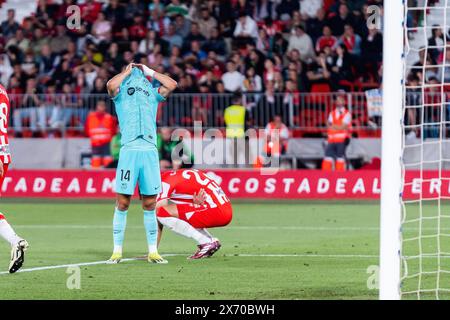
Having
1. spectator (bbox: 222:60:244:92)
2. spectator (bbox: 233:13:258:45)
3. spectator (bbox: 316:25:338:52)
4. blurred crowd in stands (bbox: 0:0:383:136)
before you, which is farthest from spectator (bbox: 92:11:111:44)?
spectator (bbox: 316:25:338:52)

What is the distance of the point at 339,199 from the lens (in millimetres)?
22953

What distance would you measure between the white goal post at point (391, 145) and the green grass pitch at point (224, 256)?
1678 millimetres

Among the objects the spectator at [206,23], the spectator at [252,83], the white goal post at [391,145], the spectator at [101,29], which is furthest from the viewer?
the spectator at [101,29]

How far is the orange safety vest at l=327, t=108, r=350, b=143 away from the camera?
982 inches

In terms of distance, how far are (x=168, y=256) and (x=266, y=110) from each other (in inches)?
488

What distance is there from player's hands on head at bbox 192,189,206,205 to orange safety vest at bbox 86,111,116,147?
11.8 m

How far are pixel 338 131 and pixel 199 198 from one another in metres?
11.5

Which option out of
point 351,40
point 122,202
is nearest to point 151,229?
Answer: point 122,202

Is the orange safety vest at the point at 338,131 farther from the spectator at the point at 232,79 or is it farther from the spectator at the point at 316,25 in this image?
the spectator at the point at 316,25

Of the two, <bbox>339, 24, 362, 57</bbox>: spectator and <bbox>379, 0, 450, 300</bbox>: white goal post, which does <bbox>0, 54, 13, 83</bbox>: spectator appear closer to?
<bbox>339, 24, 362, 57</bbox>: spectator

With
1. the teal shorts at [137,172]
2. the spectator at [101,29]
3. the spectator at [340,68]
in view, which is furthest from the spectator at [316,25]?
the teal shorts at [137,172]

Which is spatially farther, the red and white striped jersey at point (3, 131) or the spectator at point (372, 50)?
the spectator at point (372, 50)

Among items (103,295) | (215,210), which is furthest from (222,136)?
(103,295)

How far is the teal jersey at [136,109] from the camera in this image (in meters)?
13.1
